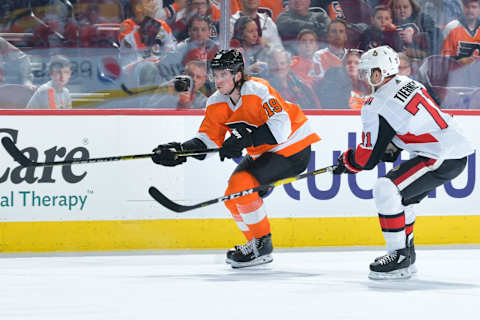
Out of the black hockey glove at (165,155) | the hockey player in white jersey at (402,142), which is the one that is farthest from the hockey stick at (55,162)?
the hockey player in white jersey at (402,142)

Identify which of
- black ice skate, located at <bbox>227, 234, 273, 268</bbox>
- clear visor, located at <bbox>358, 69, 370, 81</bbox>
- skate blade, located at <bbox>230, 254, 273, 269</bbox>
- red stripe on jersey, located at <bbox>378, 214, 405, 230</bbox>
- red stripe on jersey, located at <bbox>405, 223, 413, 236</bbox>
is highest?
clear visor, located at <bbox>358, 69, 370, 81</bbox>

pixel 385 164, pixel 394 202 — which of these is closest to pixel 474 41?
pixel 385 164

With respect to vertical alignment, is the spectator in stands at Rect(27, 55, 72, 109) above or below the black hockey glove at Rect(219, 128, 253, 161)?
above

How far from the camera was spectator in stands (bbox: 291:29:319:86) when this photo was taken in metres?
5.27

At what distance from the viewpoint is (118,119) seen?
16.5 ft

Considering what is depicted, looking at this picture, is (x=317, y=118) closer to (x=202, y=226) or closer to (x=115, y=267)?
(x=202, y=226)

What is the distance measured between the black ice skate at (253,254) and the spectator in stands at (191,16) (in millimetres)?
1360

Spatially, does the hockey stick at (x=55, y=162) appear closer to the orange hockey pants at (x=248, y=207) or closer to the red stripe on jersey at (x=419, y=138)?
the orange hockey pants at (x=248, y=207)

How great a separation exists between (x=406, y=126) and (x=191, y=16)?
1.76m

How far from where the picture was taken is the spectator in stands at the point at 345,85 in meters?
5.32

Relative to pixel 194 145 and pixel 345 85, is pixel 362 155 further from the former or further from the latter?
pixel 345 85

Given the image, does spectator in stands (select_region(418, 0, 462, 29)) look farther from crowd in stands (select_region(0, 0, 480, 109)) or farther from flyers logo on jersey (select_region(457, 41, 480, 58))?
flyers logo on jersey (select_region(457, 41, 480, 58))

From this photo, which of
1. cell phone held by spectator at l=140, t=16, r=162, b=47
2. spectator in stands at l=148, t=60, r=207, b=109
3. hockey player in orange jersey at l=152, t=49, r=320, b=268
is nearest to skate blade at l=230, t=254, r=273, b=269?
hockey player in orange jersey at l=152, t=49, r=320, b=268

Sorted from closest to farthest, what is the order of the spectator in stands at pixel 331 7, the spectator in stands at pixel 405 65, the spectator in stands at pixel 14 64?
1. the spectator in stands at pixel 14 64
2. the spectator in stands at pixel 331 7
3. the spectator in stands at pixel 405 65
